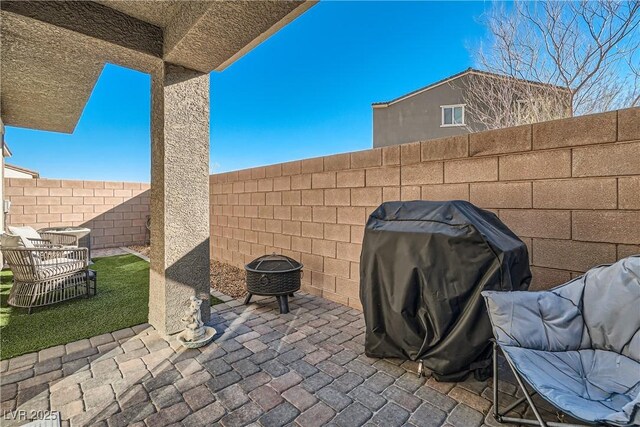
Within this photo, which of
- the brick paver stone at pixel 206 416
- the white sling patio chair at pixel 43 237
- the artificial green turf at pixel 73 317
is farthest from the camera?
the white sling patio chair at pixel 43 237

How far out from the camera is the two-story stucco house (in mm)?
11977

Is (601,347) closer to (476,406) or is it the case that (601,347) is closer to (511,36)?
(476,406)

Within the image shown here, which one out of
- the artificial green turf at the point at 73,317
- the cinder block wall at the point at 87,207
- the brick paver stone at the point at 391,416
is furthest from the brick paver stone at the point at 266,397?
the cinder block wall at the point at 87,207

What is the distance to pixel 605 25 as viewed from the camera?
19.7 feet

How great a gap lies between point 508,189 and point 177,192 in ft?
10.0

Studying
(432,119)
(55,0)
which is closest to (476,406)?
(55,0)

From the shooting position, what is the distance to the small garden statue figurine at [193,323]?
8.79 feet

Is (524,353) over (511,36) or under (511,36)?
under

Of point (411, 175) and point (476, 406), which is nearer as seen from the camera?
point (476, 406)

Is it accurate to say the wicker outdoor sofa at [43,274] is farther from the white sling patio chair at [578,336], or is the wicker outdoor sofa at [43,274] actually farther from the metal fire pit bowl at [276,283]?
the white sling patio chair at [578,336]

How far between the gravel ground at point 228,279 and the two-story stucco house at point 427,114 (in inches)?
369

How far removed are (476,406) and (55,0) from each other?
4145 millimetres

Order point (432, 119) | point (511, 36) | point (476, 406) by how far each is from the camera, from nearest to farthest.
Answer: point (476, 406), point (511, 36), point (432, 119)

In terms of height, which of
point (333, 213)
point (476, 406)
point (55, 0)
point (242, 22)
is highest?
point (55, 0)
